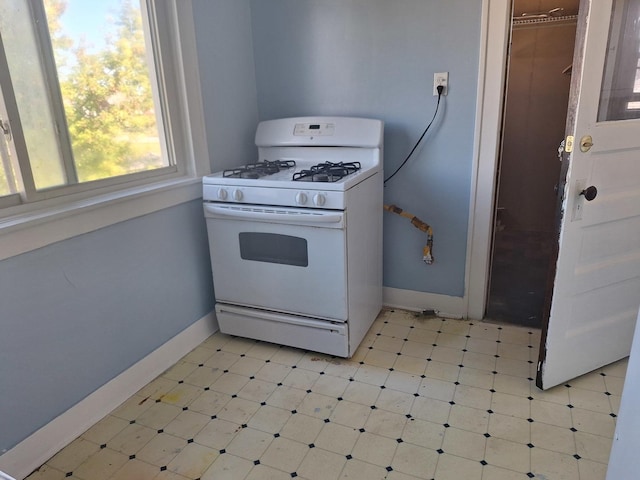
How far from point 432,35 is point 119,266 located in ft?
6.00

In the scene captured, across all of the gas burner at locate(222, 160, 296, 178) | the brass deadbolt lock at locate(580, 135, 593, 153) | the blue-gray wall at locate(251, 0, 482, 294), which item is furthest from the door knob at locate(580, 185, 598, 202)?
→ the gas burner at locate(222, 160, 296, 178)

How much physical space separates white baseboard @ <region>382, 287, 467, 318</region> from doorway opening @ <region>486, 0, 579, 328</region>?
25.5 inches

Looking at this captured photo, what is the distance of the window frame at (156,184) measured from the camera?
1.46 meters

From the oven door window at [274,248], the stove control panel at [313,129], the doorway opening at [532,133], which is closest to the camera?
the oven door window at [274,248]

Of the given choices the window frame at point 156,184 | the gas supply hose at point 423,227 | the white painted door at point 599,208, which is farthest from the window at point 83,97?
the white painted door at point 599,208

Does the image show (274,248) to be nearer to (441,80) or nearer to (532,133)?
(441,80)

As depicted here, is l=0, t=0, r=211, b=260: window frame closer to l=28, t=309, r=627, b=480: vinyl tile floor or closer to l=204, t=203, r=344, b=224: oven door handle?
l=204, t=203, r=344, b=224: oven door handle

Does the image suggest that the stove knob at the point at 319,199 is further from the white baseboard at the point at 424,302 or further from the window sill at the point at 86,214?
the white baseboard at the point at 424,302

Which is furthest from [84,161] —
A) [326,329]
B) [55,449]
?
[326,329]

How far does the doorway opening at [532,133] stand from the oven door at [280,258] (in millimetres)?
1538

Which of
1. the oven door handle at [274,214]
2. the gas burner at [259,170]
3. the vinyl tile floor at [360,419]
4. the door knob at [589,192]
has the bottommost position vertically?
the vinyl tile floor at [360,419]

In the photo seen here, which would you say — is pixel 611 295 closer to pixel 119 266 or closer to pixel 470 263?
pixel 470 263

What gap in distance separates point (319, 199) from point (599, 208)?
3.60 ft

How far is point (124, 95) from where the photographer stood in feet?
6.14
